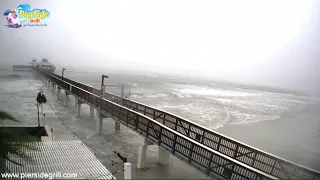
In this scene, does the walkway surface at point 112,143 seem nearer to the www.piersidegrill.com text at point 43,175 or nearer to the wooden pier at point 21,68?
the www.piersidegrill.com text at point 43,175

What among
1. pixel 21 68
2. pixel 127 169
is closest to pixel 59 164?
pixel 127 169

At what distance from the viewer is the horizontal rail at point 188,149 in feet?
17.9

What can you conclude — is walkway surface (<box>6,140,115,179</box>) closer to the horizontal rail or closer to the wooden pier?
the horizontal rail

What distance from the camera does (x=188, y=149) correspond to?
22.6 feet

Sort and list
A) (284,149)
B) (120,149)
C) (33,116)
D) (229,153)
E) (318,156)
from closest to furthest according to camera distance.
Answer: (229,153)
(120,149)
(318,156)
(284,149)
(33,116)

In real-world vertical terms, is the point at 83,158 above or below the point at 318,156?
above

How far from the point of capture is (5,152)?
316 cm

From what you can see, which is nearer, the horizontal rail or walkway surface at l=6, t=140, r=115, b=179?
walkway surface at l=6, t=140, r=115, b=179

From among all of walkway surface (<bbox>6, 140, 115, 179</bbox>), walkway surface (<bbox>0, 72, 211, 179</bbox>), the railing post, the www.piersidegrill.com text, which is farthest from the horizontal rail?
the www.piersidegrill.com text

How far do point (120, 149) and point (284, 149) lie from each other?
11692 millimetres

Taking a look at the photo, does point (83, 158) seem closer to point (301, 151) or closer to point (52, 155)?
point (52, 155)

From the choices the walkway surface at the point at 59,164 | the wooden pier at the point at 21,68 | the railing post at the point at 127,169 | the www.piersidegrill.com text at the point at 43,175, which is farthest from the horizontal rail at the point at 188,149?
the wooden pier at the point at 21,68

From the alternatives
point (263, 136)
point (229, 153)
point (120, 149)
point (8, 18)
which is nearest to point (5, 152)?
point (229, 153)

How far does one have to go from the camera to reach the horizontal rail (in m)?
5.45
